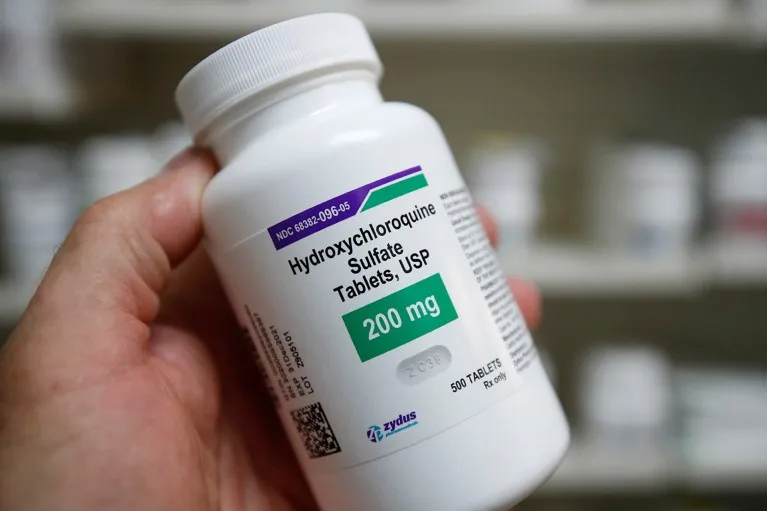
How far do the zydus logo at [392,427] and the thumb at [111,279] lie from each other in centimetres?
17

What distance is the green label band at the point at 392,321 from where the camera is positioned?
0.37 metres

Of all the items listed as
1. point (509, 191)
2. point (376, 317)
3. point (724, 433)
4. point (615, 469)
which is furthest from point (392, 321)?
point (724, 433)

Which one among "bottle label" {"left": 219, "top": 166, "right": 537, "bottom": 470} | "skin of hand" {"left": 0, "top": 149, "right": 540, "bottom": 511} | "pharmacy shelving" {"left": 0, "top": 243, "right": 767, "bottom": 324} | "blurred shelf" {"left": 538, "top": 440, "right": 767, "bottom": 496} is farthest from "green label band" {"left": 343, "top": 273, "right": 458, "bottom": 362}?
"blurred shelf" {"left": 538, "top": 440, "right": 767, "bottom": 496}

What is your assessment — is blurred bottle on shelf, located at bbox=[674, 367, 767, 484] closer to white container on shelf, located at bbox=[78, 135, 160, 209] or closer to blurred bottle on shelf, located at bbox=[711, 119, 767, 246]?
blurred bottle on shelf, located at bbox=[711, 119, 767, 246]

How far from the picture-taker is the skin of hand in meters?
0.37

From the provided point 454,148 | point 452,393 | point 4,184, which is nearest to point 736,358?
point 454,148

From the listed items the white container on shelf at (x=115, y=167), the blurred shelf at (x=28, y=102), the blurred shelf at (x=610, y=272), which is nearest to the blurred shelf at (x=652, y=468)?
the blurred shelf at (x=610, y=272)

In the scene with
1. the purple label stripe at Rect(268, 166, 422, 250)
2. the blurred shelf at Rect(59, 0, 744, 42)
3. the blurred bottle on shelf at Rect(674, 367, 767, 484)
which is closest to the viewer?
the purple label stripe at Rect(268, 166, 422, 250)

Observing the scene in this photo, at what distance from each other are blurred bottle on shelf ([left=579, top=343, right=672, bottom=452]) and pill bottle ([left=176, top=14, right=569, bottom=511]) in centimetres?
41

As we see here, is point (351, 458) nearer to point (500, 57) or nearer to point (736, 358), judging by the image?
point (500, 57)

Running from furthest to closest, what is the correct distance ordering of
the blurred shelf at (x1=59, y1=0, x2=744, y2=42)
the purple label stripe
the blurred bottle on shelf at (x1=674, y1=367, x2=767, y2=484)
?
the blurred bottle on shelf at (x1=674, y1=367, x2=767, y2=484) < the blurred shelf at (x1=59, y1=0, x2=744, y2=42) < the purple label stripe

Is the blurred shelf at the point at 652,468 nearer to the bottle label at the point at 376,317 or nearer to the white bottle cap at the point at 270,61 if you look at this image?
the bottle label at the point at 376,317

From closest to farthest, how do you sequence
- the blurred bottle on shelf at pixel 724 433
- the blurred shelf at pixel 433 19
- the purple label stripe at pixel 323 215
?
the purple label stripe at pixel 323 215 → the blurred shelf at pixel 433 19 → the blurred bottle on shelf at pixel 724 433

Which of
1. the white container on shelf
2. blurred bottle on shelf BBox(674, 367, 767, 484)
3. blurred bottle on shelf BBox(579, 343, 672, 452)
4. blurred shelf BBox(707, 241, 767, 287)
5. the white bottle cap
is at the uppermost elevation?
the white bottle cap
